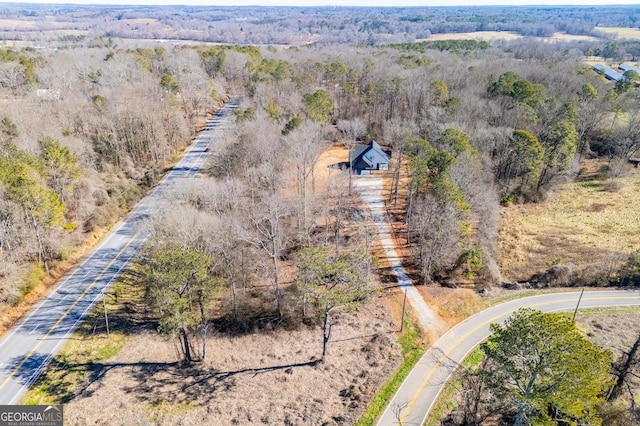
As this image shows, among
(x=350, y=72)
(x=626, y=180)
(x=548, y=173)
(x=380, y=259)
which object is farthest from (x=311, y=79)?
(x=626, y=180)

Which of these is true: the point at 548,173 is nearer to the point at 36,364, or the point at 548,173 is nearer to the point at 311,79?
the point at 311,79

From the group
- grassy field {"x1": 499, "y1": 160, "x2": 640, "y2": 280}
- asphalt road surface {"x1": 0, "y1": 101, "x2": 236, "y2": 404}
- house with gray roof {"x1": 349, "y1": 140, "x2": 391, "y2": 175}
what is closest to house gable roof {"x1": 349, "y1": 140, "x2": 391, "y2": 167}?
house with gray roof {"x1": 349, "y1": 140, "x2": 391, "y2": 175}

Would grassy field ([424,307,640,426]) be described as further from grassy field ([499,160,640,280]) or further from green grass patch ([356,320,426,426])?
grassy field ([499,160,640,280])

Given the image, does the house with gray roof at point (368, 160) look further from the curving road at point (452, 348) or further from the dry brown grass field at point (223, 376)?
the dry brown grass field at point (223, 376)

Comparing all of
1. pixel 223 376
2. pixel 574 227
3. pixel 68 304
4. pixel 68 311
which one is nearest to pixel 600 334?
pixel 574 227

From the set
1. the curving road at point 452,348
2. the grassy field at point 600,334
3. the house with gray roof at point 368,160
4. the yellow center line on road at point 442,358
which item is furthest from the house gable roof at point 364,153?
the grassy field at point 600,334

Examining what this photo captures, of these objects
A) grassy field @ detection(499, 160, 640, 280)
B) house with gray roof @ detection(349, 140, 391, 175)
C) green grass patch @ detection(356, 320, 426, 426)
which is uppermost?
house with gray roof @ detection(349, 140, 391, 175)
